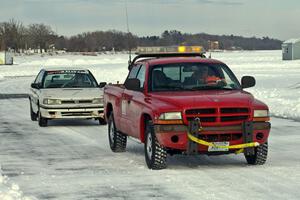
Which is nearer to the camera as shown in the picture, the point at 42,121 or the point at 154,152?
the point at 154,152

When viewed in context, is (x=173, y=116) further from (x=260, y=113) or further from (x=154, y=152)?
(x=260, y=113)

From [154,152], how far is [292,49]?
6742 cm

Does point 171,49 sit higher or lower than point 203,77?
higher

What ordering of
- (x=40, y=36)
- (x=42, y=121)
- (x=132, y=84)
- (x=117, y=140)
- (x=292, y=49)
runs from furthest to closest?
(x=40, y=36), (x=292, y=49), (x=42, y=121), (x=117, y=140), (x=132, y=84)

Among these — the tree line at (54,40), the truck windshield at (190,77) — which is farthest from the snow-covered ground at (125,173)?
the tree line at (54,40)

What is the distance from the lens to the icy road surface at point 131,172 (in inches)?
295

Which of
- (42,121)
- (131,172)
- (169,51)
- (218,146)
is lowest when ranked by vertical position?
(42,121)

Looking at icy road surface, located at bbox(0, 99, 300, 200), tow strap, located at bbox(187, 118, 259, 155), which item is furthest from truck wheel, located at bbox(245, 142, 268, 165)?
tow strap, located at bbox(187, 118, 259, 155)

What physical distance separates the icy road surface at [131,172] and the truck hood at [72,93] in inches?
98.5

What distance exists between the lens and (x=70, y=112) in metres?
15.9

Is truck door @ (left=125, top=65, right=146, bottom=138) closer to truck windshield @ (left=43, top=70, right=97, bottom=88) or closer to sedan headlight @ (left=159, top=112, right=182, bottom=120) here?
sedan headlight @ (left=159, top=112, right=182, bottom=120)

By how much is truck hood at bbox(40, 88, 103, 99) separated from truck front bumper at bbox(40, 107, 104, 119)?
301 millimetres

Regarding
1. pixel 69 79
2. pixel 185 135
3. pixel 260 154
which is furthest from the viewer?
pixel 69 79

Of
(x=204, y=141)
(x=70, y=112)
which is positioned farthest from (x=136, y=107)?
(x=70, y=112)
